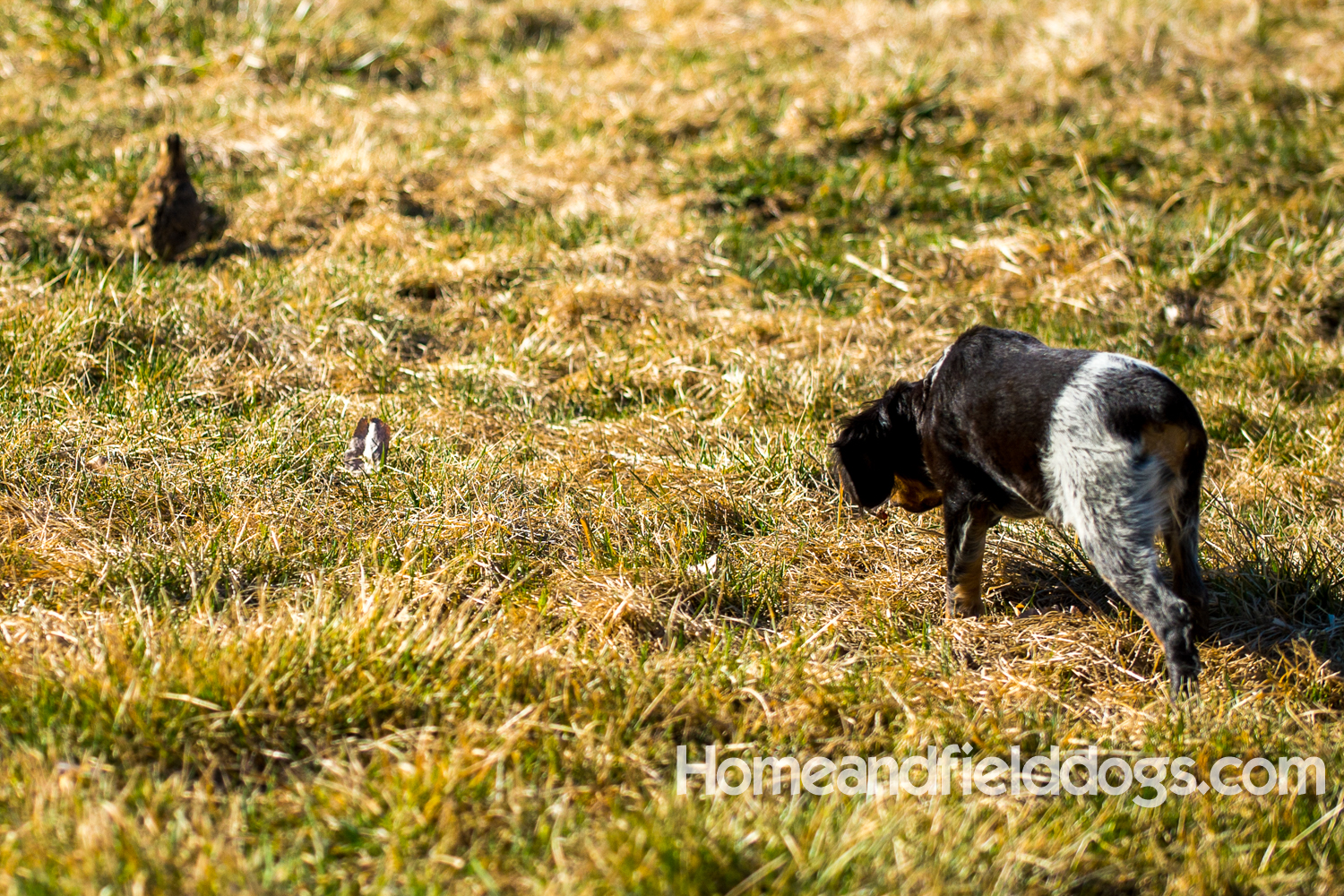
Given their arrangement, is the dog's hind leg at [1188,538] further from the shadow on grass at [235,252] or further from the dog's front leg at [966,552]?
→ the shadow on grass at [235,252]

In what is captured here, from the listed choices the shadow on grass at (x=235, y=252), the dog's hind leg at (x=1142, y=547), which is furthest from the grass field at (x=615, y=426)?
the dog's hind leg at (x=1142, y=547)

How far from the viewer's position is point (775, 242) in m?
6.20

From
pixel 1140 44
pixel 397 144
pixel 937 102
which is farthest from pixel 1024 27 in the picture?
pixel 397 144

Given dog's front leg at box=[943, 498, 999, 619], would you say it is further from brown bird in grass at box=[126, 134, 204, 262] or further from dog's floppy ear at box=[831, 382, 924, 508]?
brown bird in grass at box=[126, 134, 204, 262]

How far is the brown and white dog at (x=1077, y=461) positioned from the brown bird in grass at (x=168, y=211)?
13.1ft

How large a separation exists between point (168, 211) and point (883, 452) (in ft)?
13.3

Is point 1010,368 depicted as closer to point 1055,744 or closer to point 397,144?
point 1055,744

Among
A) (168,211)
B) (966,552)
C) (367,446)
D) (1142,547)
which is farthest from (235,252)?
(1142,547)

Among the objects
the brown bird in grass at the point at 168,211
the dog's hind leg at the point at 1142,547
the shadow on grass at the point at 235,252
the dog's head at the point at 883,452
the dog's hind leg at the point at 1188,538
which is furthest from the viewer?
the shadow on grass at the point at 235,252

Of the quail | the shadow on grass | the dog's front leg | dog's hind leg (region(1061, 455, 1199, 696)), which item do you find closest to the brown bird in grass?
the shadow on grass

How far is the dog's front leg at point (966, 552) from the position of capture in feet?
10.8

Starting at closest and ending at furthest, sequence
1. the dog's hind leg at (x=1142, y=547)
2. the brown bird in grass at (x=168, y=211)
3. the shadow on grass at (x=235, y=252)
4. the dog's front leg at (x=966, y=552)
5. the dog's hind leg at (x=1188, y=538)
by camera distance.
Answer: the dog's hind leg at (x=1142, y=547)
the dog's hind leg at (x=1188, y=538)
the dog's front leg at (x=966, y=552)
the brown bird in grass at (x=168, y=211)
the shadow on grass at (x=235, y=252)

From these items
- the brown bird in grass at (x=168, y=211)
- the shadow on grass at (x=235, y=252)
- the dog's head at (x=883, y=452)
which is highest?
the brown bird in grass at (x=168, y=211)

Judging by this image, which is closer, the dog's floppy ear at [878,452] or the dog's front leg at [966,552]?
the dog's front leg at [966,552]
